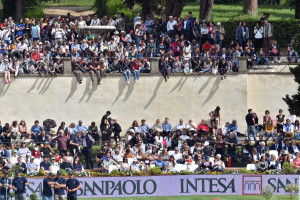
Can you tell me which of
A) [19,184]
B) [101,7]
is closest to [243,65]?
[19,184]

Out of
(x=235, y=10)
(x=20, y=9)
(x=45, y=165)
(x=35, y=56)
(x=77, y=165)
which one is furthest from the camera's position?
(x=235, y=10)

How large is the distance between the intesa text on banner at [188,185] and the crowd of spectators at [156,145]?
910 millimetres

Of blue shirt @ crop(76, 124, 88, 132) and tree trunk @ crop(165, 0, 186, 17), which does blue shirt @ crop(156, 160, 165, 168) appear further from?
tree trunk @ crop(165, 0, 186, 17)

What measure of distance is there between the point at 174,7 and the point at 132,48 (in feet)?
29.2

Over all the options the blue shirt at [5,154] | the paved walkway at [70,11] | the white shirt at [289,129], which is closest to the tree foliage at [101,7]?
the paved walkway at [70,11]

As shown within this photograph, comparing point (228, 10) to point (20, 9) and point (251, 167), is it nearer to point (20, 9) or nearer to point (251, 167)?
point (20, 9)

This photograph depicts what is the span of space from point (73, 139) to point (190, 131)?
5.18 metres

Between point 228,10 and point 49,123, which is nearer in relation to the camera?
point 49,123

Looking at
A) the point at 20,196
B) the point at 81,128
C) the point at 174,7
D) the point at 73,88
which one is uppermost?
the point at 174,7

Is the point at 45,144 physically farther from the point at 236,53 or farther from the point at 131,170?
the point at 236,53

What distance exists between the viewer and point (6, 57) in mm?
45188

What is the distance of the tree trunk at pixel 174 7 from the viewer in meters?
53.6

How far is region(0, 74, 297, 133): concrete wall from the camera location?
152ft

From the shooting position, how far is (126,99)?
4662 cm
